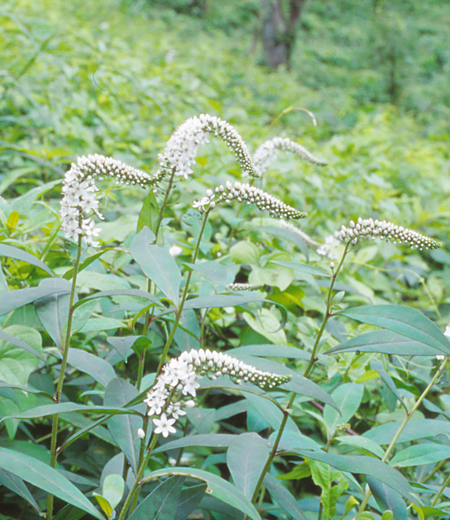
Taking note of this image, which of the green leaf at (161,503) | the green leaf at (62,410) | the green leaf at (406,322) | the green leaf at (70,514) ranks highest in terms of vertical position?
the green leaf at (406,322)

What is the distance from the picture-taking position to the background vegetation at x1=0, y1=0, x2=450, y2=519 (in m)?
1.47

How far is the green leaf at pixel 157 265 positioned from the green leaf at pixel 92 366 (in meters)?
0.29

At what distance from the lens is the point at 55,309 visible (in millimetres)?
1140

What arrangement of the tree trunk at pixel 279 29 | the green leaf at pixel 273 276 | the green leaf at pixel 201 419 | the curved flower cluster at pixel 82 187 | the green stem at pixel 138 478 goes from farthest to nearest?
the tree trunk at pixel 279 29, the green leaf at pixel 273 276, the green leaf at pixel 201 419, the curved flower cluster at pixel 82 187, the green stem at pixel 138 478

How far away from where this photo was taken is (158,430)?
90 centimetres

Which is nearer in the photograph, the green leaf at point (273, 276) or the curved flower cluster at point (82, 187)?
the curved flower cluster at point (82, 187)

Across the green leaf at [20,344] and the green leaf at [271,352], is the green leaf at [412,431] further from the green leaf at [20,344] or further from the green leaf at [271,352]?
the green leaf at [20,344]

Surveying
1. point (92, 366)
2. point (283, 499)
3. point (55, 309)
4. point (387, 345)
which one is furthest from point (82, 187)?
point (283, 499)

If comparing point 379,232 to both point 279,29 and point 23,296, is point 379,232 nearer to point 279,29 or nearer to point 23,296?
point 23,296

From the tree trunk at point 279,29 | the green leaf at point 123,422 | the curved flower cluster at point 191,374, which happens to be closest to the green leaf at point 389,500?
the curved flower cluster at point 191,374

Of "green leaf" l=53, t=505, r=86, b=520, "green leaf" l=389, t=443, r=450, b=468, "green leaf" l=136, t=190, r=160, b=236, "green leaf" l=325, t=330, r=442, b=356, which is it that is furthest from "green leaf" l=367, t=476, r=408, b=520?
"green leaf" l=136, t=190, r=160, b=236

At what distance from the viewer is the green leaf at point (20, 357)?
1.12m

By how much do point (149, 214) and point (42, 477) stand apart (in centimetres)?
61

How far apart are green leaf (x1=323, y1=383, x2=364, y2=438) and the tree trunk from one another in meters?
9.39
